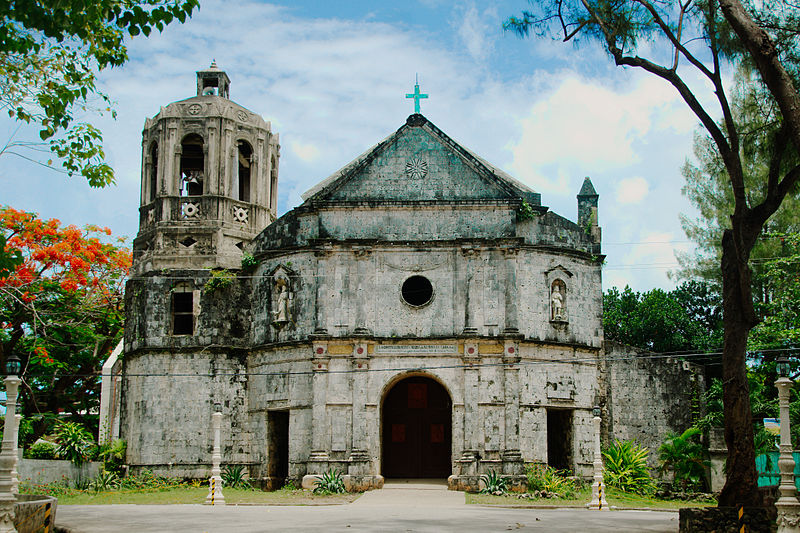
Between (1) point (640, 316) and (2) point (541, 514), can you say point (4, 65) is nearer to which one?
(2) point (541, 514)

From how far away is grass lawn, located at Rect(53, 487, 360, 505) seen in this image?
2395cm

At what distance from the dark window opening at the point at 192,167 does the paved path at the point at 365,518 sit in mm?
13186

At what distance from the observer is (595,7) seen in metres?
18.8

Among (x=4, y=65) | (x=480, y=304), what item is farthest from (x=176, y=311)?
(x=4, y=65)

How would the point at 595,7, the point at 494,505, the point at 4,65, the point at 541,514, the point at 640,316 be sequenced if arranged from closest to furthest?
the point at 4,65
the point at 595,7
the point at 541,514
the point at 494,505
the point at 640,316

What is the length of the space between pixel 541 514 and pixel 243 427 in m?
11.5

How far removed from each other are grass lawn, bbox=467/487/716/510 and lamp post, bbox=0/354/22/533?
12122 mm

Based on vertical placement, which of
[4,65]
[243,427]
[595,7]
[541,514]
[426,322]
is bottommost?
[541,514]

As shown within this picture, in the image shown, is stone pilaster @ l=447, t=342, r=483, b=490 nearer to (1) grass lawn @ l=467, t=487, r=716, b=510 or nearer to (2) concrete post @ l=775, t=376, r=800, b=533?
(1) grass lawn @ l=467, t=487, r=716, b=510

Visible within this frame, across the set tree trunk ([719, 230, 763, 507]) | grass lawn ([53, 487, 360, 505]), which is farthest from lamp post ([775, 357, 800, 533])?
grass lawn ([53, 487, 360, 505])

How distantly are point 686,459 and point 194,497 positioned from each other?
15165 mm

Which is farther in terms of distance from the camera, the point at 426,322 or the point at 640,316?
the point at 640,316

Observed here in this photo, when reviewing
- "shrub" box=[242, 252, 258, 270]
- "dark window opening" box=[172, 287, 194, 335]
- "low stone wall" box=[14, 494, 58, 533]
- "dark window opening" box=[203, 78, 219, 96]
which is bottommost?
"low stone wall" box=[14, 494, 58, 533]

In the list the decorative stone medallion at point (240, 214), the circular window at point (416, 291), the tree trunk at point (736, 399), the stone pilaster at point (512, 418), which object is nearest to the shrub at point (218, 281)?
the decorative stone medallion at point (240, 214)
